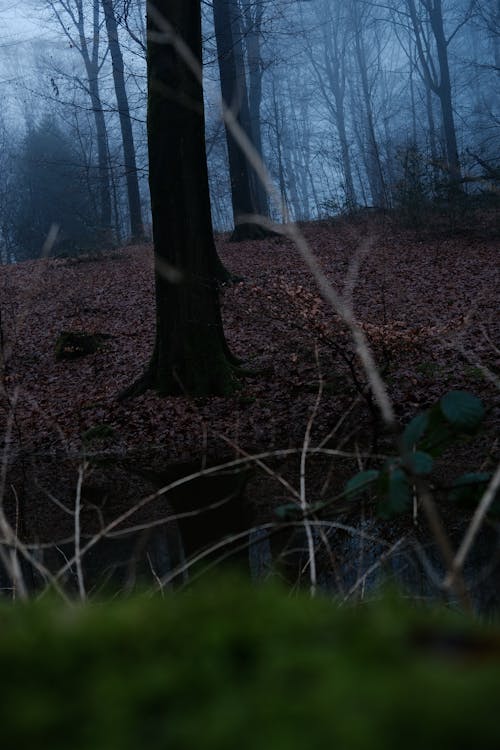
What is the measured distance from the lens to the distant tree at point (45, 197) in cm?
2835

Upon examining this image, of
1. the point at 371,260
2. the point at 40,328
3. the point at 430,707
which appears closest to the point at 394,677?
the point at 430,707

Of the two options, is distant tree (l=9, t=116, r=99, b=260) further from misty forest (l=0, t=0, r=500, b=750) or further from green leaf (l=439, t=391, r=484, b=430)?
green leaf (l=439, t=391, r=484, b=430)

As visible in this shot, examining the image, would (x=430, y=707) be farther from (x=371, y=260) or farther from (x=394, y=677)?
(x=371, y=260)

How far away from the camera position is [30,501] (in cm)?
641

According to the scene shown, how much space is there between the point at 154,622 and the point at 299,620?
148 millimetres

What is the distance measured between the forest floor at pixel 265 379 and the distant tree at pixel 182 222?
46cm

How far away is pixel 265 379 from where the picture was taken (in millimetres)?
8500

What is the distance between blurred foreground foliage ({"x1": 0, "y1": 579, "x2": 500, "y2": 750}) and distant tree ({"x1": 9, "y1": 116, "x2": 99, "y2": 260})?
27.5 metres

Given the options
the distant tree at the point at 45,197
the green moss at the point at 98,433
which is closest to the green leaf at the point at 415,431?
the green moss at the point at 98,433

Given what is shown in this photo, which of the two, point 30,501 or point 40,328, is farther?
point 40,328

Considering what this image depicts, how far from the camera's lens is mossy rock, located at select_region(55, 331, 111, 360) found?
434 inches

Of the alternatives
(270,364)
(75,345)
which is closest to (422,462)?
(270,364)

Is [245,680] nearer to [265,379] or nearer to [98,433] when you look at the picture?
[98,433]

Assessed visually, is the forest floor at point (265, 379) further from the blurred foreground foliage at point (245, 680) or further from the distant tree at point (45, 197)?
the distant tree at point (45, 197)
